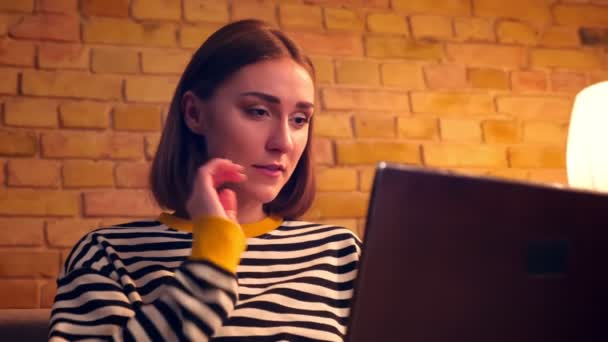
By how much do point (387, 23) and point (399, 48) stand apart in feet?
0.31

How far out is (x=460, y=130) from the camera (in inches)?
72.1

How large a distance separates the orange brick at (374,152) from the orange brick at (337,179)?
0.03m

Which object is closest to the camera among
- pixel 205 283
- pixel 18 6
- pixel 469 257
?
pixel 469 257

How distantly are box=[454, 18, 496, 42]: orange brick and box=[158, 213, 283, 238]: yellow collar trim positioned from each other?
122 centimetres

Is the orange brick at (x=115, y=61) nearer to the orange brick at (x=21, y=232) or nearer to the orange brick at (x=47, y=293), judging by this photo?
the orange brick at (x=21, y=232)

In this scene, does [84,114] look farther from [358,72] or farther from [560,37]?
[560,37]

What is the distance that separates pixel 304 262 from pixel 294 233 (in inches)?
2.8

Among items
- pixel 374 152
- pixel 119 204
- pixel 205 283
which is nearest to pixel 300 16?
pixel 374 152

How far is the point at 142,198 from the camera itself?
5.06ft

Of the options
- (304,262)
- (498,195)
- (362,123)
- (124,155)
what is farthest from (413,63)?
(498,195)

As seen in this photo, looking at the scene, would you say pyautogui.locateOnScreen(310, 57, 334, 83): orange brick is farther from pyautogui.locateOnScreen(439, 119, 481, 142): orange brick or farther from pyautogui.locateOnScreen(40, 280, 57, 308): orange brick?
pyautogui.locateOnScreen(40, 280, 57, 308): orange brick

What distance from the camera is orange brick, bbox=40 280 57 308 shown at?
4.70 feet

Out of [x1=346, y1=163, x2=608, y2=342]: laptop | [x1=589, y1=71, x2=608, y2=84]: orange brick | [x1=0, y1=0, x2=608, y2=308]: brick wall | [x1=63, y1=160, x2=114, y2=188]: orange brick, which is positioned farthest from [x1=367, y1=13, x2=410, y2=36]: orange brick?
[x1=346, y1=163, x2=608, y2=342]: laptop

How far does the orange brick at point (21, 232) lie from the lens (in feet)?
4.70
